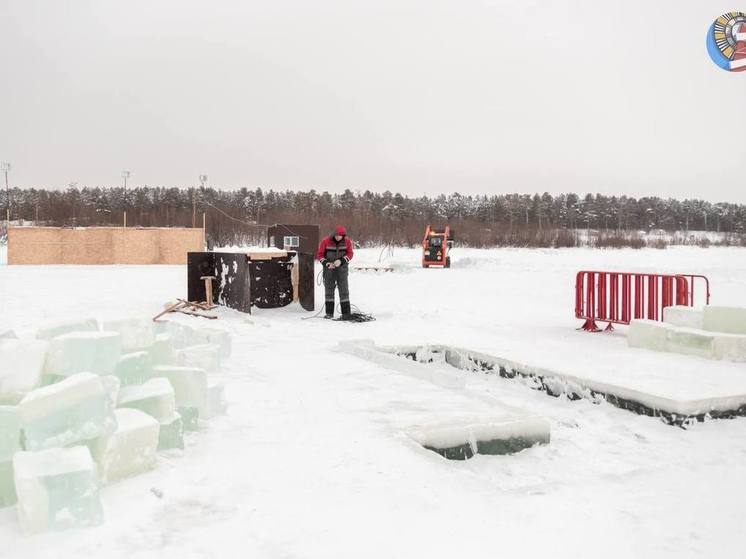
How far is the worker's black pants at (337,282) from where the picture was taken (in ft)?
40.9

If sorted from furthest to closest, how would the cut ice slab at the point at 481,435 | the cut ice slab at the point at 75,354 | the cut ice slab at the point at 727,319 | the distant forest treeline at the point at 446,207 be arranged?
the distant forest treeline at the point at 446,207, the cut ice slab at the point at 727,319, the cut ice slab at the point at 481,435, the cut ice slab at the point at 75,354

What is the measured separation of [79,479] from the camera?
3.34 metres

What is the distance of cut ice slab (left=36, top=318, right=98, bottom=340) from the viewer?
16.3ft

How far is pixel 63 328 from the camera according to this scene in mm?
5055

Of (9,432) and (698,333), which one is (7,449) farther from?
(698,333)

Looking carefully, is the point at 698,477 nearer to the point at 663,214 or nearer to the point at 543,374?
the point at 543,374

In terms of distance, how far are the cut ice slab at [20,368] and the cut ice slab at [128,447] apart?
515 mm

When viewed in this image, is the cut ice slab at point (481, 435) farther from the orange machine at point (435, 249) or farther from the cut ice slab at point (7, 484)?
the orange machine at point (435, 249)

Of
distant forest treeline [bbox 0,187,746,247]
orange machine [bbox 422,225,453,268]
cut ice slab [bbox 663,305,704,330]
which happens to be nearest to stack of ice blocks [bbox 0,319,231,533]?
cut ice slab [bbox 663,305,704,330]

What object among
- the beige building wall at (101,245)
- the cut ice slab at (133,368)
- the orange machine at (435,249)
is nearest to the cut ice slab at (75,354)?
the cut ice slab at (133,368)

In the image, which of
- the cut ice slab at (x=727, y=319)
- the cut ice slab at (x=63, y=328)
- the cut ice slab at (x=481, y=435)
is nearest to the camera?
the cut ice slab at (x=481, y=435)

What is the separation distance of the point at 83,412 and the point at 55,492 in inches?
19.9

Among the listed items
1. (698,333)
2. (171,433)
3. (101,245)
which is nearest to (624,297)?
(698,333)

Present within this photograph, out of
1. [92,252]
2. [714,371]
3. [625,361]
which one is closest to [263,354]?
[625,361]
